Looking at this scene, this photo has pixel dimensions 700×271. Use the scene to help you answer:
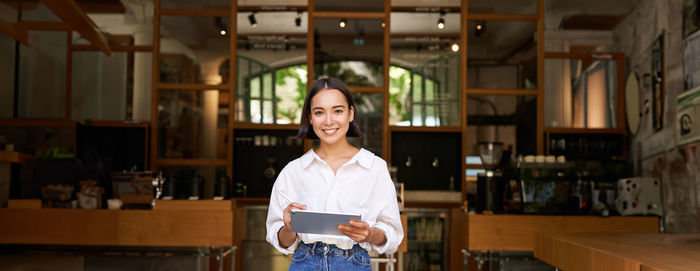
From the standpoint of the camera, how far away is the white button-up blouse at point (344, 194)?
2129mm

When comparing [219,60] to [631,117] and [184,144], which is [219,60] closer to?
[184,144]

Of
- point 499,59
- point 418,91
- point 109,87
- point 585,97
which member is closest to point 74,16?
point 109,87

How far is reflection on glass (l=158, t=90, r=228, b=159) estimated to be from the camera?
6527 millimetres

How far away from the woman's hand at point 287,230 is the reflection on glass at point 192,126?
4.47m

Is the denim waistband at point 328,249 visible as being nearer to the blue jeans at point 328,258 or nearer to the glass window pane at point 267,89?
the blue jeans at point 328,258

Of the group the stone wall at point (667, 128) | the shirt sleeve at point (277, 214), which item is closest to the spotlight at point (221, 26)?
the stone wall at point (667, 128)

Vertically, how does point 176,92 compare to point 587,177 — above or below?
above

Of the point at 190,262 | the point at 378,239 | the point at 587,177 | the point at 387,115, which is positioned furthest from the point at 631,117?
the point at 378,239

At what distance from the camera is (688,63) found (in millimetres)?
4984

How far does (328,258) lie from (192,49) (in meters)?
4.89

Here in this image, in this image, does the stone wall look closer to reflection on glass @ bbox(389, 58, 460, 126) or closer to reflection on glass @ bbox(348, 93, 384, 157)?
reflection on glass @ bbox(389, 58, 460, 126)

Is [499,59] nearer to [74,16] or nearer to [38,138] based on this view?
[74,16]

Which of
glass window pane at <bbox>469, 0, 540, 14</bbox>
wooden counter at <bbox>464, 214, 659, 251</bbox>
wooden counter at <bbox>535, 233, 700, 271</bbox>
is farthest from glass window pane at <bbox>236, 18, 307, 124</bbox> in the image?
wooden counter at <bbox>535, 233, 700, 271</bbox>

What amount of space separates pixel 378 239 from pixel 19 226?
13.6 ft
